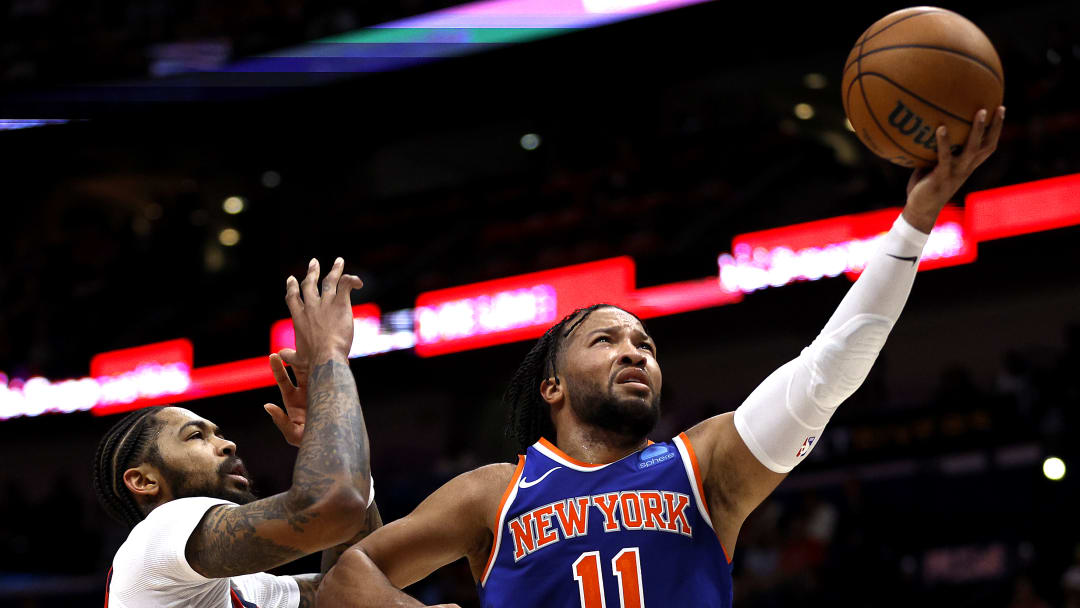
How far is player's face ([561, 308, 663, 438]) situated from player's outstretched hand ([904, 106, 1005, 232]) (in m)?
0.78

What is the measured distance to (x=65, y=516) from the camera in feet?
44.2

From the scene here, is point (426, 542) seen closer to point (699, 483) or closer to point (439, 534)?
point (439, 534)

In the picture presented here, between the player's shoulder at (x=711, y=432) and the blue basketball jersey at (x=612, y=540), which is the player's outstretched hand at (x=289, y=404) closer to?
the blue basketball jersey at (x=612, y=540)

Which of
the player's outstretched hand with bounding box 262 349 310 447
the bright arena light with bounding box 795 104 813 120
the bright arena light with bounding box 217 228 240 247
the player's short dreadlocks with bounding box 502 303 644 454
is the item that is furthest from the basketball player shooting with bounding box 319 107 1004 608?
the bright arena light with bounding box 217 228 240 247

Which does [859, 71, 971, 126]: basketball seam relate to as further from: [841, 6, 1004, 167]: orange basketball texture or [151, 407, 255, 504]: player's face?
[151, 407, 255, 504]: player's face

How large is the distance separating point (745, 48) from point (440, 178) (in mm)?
6421

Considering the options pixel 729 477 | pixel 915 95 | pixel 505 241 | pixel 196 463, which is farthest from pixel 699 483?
pixel 505 241

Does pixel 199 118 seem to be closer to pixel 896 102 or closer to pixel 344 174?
pixel 344 174

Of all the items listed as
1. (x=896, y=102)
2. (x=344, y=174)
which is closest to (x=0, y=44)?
(x=344, y=174)

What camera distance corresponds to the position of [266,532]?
2559 mm

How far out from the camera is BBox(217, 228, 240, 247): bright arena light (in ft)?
57.4

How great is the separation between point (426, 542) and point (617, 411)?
0.59 metres

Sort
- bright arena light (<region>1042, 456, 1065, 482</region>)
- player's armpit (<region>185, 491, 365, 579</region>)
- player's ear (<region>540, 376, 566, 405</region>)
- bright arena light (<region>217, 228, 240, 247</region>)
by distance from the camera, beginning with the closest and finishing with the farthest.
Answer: player's armpit (<region>185, 491, 365, 579</region>) < player's ear (<region>540, 376, 566, 405</region>) < bright arena light (<region>1042, 456, 1065, 482</region>) < bright arena light (<region>217, 228, 240, 247</region>)

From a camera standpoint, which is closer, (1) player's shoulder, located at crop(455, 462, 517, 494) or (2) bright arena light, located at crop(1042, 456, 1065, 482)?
(1) player's shoulder, located at crop(455, 462, 517, 494)
